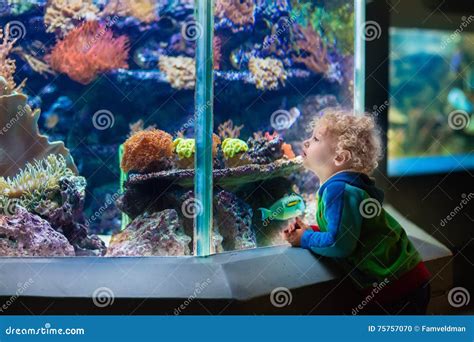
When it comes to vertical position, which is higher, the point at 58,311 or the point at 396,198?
the point at 396,198

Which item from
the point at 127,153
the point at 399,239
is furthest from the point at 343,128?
the point at 127,153

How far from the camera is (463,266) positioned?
325 cm

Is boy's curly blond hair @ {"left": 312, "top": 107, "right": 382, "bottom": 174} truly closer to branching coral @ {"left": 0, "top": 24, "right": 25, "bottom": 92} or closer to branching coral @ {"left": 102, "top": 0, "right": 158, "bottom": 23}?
branching coral @ {"left": 102, "top": 0, "right": 158, "bottom": 23}

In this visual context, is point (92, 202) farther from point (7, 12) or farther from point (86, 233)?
point (7, 12)

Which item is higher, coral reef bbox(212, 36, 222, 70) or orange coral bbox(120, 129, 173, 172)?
coral reef bbox(212, 36, 222, 70)

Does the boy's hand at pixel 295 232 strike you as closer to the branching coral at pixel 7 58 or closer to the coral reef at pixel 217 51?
the coral reef at pixel 217 51

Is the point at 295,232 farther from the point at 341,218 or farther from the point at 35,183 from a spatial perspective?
the point at 35,183

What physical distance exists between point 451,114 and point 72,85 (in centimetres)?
215

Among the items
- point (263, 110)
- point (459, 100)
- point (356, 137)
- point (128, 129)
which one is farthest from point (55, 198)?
point (459, 100)

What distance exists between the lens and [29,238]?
2.90m

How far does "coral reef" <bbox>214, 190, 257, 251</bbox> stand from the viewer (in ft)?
9.73

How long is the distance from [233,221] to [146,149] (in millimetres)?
593

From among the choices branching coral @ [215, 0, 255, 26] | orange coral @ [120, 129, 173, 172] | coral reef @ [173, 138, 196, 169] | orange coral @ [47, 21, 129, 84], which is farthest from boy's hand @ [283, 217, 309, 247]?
orange coral @ [47, 21, 129, 84]

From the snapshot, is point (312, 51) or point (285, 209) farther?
point (312, 51)
